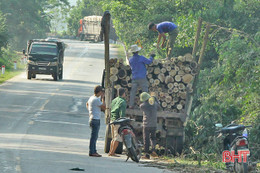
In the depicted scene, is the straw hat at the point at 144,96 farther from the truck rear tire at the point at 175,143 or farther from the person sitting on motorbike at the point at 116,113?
the truck rear tire at the point at 175,143

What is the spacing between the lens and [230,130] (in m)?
11.4

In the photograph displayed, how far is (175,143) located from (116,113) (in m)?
2.11

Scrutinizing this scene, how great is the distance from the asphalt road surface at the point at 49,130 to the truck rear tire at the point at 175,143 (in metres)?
1.46

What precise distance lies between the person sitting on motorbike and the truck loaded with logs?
0.78 m

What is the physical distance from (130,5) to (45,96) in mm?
12665

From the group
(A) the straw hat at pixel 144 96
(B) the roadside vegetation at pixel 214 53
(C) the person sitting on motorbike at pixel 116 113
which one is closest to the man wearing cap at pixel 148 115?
(A) the straw hat at pixel 144 96

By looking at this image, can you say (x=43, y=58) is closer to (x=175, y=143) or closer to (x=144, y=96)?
(x=175, y=143)

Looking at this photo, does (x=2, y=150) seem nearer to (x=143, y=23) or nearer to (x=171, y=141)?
(x=171, y=141)

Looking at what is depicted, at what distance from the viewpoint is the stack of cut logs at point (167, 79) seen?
15508 mm

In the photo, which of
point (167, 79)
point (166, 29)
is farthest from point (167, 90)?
point (166, 29)

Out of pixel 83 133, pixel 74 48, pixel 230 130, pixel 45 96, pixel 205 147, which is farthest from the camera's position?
pixel 74 48

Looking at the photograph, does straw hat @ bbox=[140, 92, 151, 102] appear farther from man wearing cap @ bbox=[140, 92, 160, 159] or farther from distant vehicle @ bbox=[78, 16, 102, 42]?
distant vehicle @ bbox=[78, 16, 102, 42]

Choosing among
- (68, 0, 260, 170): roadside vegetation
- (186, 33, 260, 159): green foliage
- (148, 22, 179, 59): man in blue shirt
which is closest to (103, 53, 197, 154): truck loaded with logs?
(68, 0, 260, 170): roadside vegetation

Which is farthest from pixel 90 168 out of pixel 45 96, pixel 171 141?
pixel 45 96
